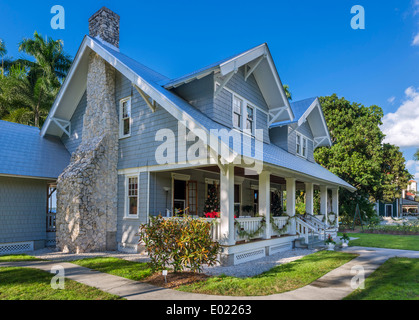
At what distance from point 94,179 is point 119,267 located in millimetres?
4201

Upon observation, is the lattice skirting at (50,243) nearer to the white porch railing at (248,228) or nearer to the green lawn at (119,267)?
the green lawn at (119,267)

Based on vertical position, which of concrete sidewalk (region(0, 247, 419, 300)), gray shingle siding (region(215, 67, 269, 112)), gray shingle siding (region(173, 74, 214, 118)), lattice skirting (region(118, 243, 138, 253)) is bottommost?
lattice skirting (region(118, 243, 138, 253))

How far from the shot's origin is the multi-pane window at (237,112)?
39.7 ft

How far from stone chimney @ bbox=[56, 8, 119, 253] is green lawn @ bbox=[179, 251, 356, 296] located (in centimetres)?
624

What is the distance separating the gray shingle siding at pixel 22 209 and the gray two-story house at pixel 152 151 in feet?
0.15

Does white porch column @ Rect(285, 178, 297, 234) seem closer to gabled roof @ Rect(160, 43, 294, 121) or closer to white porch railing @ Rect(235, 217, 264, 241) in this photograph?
white porch railing @ Rect(235, 217, 264, 241)

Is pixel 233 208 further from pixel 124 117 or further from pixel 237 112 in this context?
pixel 124 117

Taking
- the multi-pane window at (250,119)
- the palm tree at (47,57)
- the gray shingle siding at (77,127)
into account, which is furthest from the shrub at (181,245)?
the palm tree at (47,57)

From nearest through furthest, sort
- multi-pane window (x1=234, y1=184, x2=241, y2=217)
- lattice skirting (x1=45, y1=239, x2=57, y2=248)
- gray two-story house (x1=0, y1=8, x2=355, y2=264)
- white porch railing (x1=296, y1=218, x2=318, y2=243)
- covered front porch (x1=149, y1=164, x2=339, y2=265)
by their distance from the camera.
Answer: covered front porch (x1=149, y1=164, x2=339, y2=265), gray two-story house (x1=0, y1=8, x2=355, y2=264), white porch railing (x1=296, y1=218, x2=318, y2=243), lattice skirting (x1=45, y1=239, x2=57, y2=248), multi-pane window (x1=234, y1=184, x2=241, y2=217)

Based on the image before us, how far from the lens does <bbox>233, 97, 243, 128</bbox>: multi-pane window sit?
1209 cm

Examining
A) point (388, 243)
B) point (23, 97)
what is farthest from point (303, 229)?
point (23, 97)

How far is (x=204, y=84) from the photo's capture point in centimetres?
1086

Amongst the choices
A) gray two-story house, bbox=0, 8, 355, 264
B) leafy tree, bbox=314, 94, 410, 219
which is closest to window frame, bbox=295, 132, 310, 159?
gray two-story house, bbox=0, 8, 355, 264
